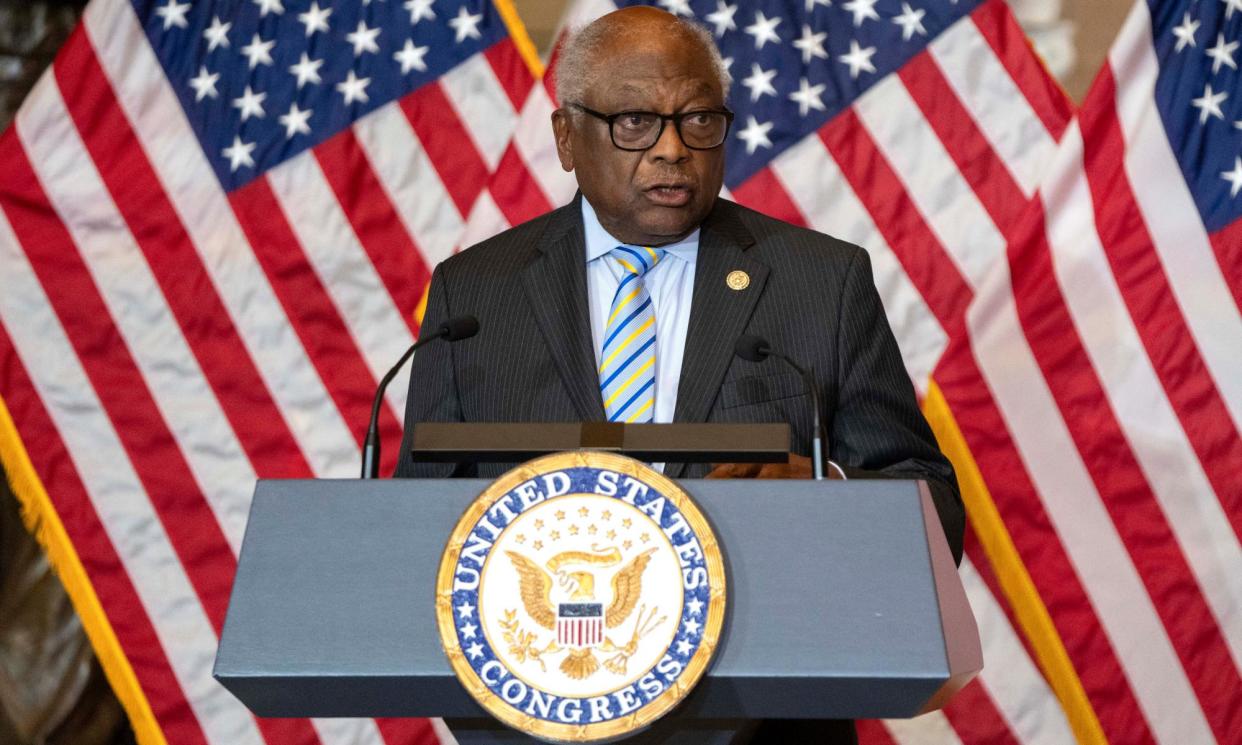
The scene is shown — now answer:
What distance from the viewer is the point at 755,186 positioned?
3346mm

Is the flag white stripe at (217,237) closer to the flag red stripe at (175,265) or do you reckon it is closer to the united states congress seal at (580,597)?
the flag red stripe at (175,265)

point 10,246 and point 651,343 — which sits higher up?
point 10,246

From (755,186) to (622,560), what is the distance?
2325mm

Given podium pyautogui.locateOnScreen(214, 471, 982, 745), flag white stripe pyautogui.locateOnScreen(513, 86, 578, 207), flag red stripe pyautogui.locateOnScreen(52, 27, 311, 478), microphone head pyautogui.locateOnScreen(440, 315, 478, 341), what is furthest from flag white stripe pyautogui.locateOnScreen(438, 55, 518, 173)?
podium pyautogui.locateOnScreen(214, 471, 982, 745)

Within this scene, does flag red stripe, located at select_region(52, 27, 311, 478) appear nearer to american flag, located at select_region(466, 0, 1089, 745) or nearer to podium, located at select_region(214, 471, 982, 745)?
american flag, located at select_region(466, 0, 1089, 745)

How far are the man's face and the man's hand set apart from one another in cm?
62

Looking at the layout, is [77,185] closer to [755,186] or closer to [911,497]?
[755,186]

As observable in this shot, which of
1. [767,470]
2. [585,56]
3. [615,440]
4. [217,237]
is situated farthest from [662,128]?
[217,237]

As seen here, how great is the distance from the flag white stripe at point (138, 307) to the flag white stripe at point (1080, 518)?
1849 millimetres

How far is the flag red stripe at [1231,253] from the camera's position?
10.0 ft

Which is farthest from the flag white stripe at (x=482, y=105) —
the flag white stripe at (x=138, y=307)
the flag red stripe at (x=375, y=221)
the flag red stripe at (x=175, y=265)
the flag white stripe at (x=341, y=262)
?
the flag white stripe at (x=138, y=307)

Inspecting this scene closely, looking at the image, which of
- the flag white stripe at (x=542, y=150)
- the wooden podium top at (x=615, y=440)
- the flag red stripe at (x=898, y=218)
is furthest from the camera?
the flag white stripe at (x=542, y=150)

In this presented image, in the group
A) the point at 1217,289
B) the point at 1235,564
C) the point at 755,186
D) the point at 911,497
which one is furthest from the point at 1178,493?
the point at 911,497

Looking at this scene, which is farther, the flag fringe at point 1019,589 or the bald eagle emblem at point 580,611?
the flag fringe at point 1019,589
